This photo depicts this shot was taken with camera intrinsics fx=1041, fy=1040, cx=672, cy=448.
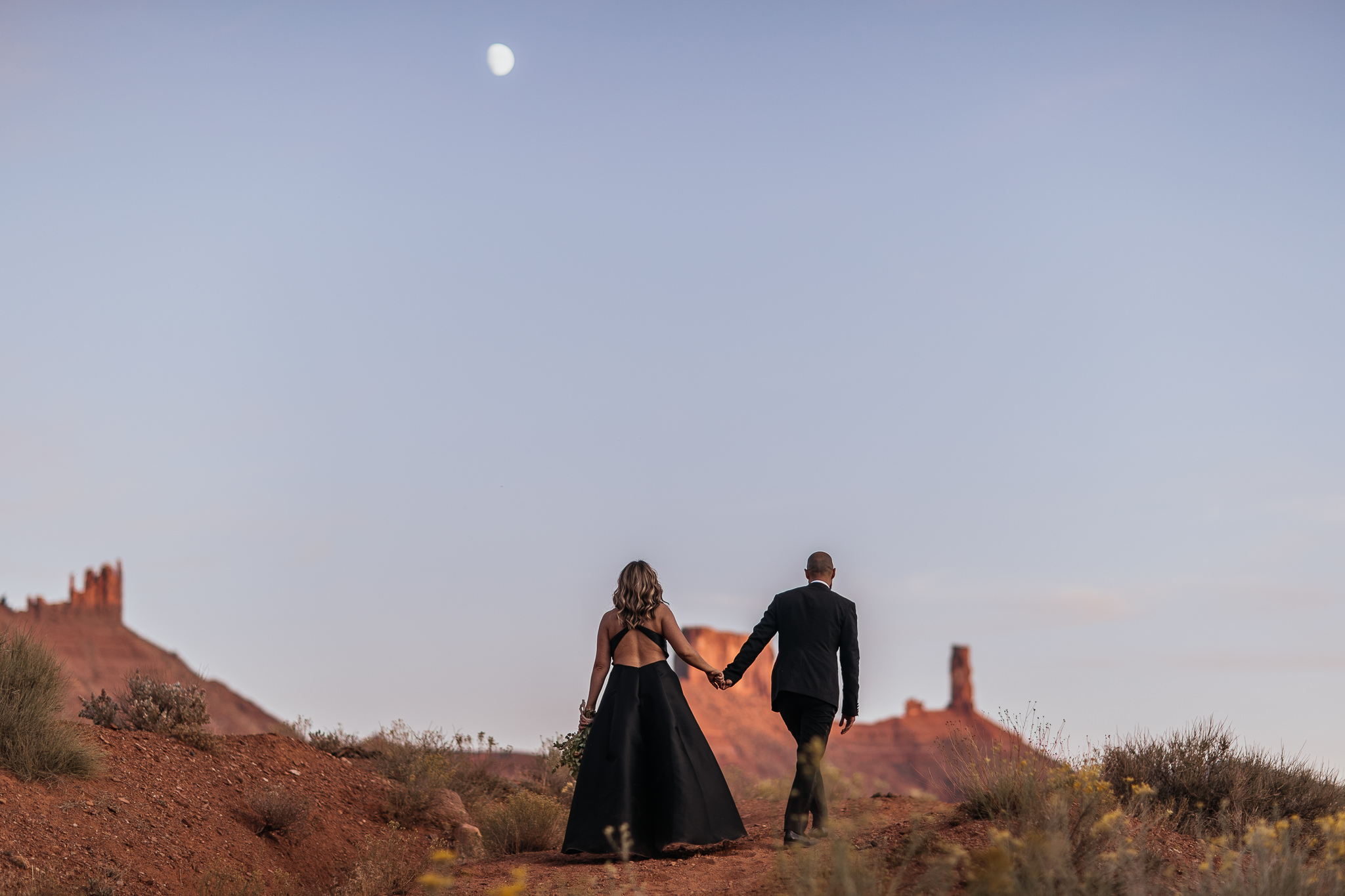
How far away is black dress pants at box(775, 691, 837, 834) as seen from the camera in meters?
8.03

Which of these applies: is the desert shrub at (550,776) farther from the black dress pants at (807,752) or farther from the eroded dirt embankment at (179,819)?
the black dress pants at (807,752)

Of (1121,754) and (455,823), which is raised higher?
(1121,754)

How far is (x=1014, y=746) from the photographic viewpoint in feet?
30.6

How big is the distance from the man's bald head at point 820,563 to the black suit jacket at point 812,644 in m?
0.12

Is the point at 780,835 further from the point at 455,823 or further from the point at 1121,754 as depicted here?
the point at 455,823

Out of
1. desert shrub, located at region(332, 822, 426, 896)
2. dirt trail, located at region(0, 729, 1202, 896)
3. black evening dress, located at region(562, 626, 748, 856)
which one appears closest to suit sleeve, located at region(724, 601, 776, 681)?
black evening dress, located at region(562, 626, 748, 856)

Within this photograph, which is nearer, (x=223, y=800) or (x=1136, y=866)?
(x=1136, y=866)

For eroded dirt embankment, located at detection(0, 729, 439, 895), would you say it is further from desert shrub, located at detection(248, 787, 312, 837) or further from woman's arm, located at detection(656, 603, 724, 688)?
woman's arm, located at detection(656, 603, 724, 688)

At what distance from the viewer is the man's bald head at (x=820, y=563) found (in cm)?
896

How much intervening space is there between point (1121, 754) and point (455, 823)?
8.41 meters

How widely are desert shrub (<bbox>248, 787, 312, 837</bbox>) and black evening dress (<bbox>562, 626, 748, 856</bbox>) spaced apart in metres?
5.02

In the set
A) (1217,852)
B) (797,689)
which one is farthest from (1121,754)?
(797,689)

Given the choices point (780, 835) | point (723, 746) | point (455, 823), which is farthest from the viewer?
point (723, 746)

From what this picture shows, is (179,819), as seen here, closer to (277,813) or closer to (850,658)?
(277,813)
